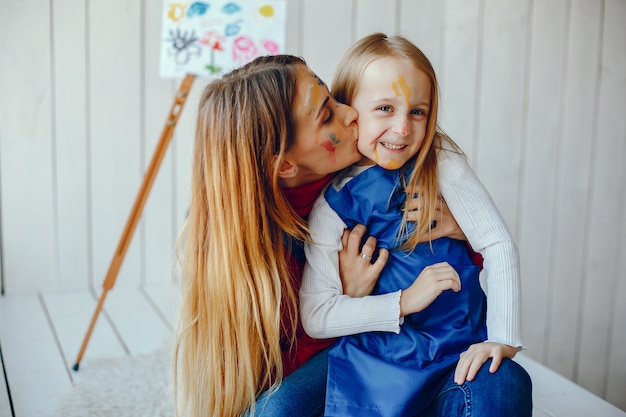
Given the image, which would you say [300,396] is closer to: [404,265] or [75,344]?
[404,265]

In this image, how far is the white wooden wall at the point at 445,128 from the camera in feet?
8.46

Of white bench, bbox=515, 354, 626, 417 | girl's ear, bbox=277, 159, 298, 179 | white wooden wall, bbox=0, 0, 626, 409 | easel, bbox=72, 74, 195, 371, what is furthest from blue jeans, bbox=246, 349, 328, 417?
white wooden wall, bbox=0, 0, 626, 409

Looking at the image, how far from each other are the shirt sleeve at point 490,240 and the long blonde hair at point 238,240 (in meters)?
0.31

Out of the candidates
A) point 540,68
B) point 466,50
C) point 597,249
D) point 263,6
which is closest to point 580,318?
point 597,249

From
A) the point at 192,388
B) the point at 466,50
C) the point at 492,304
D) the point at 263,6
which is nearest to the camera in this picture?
the point at 492,304

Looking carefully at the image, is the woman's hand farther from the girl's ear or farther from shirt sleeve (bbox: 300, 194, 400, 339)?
the girl's ear

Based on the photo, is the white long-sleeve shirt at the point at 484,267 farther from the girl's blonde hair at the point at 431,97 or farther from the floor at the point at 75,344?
the floor at the point at 75,344

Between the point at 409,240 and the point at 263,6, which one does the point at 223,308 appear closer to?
the point at 409,240

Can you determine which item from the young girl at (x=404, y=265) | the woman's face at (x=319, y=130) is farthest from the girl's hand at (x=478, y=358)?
the woman's face at (x=319, y=130)

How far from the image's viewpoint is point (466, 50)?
3051 millimetres

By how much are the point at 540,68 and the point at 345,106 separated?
209cm

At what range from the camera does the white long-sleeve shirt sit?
124 centimetres

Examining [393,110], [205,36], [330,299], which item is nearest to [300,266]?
[330,299]

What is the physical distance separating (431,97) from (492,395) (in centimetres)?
60
